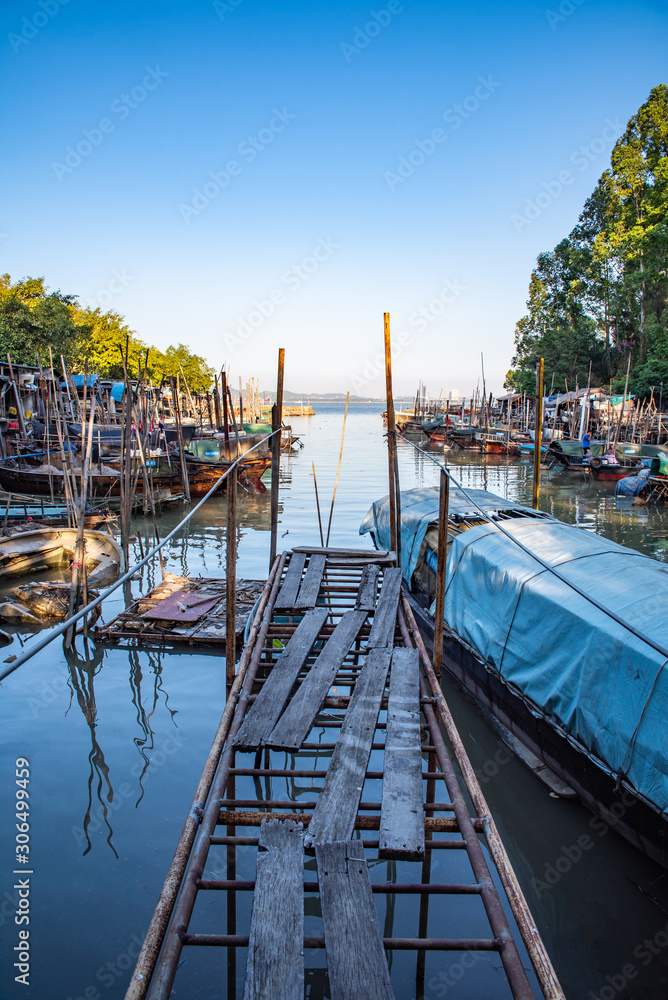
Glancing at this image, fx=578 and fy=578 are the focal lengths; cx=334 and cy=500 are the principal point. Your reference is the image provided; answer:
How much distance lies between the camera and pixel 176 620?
8.71 m

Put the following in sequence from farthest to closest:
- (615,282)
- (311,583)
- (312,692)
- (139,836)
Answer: (615,282) → (311,583) → (139,836) → (312,692)

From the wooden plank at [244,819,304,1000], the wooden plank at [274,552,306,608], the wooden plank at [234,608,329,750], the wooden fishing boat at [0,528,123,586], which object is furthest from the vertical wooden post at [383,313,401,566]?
the wooden plank at [244,819,304,1000]

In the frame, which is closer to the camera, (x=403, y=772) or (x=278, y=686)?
(x=403, y=772)

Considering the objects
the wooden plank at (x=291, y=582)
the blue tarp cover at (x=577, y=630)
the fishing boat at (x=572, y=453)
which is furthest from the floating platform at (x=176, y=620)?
the fishing boat at (x=572, y=453)

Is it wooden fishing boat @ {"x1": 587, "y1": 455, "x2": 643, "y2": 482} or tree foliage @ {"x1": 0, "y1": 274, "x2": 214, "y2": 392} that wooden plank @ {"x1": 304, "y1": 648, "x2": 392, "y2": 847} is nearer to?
tree foliage @ {"x1": 0, "y1": 274, "x2": 214, "y2": 392}

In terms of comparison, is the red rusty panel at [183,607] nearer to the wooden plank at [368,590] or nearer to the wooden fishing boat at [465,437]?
the wooden plank at [368,590]

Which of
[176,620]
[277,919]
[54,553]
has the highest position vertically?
[277,919]

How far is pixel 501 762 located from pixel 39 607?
24.4 feet

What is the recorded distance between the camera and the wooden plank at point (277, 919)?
223 cm

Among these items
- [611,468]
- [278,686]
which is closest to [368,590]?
[278,686]

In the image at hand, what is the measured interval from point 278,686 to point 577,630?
2.86m

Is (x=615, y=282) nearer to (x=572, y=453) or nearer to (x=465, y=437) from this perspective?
(x=465, y=437)

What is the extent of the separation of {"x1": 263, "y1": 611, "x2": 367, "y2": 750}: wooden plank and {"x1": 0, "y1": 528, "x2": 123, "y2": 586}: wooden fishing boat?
676cm

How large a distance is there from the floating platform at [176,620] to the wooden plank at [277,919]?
4.96 meters
